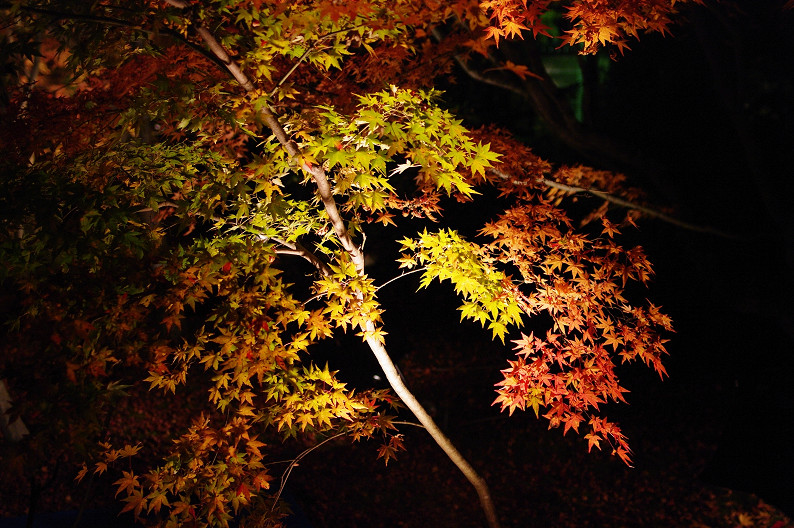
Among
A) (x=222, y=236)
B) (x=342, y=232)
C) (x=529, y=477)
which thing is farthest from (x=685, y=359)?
(x=222, y=236)

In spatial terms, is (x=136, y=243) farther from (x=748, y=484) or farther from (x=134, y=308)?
(x=748, y=484)

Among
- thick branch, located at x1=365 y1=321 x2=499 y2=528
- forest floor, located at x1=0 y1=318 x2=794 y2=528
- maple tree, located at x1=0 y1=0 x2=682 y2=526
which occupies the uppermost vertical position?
maple tree, located at x1=0 y1=0 x2=682 y2=526

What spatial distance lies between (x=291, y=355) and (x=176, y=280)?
2.94ft

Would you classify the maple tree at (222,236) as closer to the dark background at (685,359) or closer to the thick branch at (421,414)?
the thick branch at (421,414)

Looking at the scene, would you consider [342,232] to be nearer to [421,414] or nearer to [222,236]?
[222,236]

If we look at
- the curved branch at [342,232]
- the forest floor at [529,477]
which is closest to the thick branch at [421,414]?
the curved branch at [342,232]

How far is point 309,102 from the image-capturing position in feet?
19.5

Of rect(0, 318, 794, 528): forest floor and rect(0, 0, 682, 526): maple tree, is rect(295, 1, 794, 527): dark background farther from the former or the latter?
rect(0, 0, 682, 526): maple tree

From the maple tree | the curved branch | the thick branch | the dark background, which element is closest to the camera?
the maple tree

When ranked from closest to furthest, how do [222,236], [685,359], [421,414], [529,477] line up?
[222,236] < [421,414] < [529,477] < [685,359]

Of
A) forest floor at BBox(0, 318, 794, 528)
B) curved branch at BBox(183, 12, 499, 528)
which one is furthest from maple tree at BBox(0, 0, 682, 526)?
forest floor at BBox(0, 318, 794, 528)

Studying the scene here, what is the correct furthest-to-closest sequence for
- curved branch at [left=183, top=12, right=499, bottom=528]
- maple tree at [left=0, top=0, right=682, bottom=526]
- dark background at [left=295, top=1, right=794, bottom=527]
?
dark background at [left=295, top=1, right=794, bottom=527] → curved branch at [left=183, top=12, right=499, bottom=528] → maple tree at [left=0, top=0, right=682, bottom=526]

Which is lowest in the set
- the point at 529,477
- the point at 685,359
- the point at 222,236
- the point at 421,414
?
the point at 685,359

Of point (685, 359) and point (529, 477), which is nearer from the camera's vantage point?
point (529, 477)
